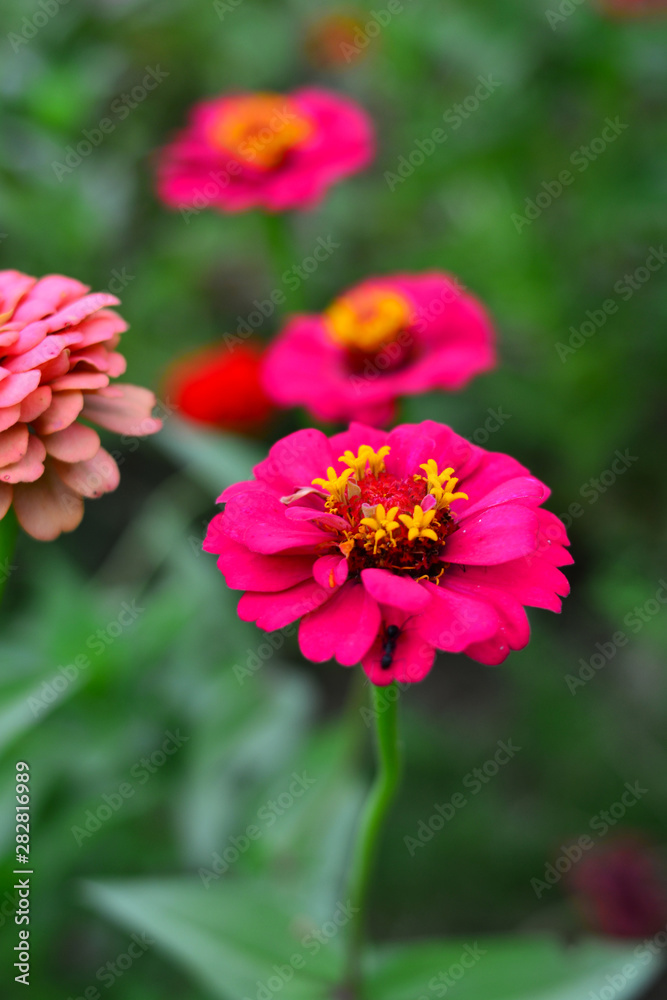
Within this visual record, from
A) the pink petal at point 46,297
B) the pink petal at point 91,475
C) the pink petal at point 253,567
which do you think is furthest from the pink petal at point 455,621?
the pink petal at point 46,297

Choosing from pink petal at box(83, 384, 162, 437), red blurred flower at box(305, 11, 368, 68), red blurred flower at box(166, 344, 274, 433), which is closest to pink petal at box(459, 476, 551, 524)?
pink petal at box(83, 384, 162, 437)

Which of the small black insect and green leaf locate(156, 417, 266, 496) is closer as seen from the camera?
the small black insect

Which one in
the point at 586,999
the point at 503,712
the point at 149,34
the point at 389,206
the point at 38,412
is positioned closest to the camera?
the point at 38,412

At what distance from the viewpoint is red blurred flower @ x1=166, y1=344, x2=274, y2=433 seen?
4.81 ft

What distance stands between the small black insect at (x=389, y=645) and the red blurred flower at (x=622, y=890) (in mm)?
887

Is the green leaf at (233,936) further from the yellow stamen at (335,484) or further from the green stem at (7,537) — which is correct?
the yellow stamen at (335,484)

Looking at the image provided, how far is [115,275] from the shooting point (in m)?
1.86

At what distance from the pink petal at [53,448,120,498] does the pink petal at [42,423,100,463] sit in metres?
0.01

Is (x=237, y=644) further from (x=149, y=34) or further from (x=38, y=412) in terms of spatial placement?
(x=149, y=34)

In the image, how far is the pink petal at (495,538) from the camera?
23.4 inches

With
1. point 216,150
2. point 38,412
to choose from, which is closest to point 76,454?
point 38,412

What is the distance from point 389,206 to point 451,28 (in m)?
0.48

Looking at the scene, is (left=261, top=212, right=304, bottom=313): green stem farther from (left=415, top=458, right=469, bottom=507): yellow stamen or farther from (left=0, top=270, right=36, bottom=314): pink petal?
(left=415, top=458, right=469, bottom=507): yellow stamen

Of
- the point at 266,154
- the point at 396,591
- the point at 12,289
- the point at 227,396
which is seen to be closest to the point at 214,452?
the point at 227,396
